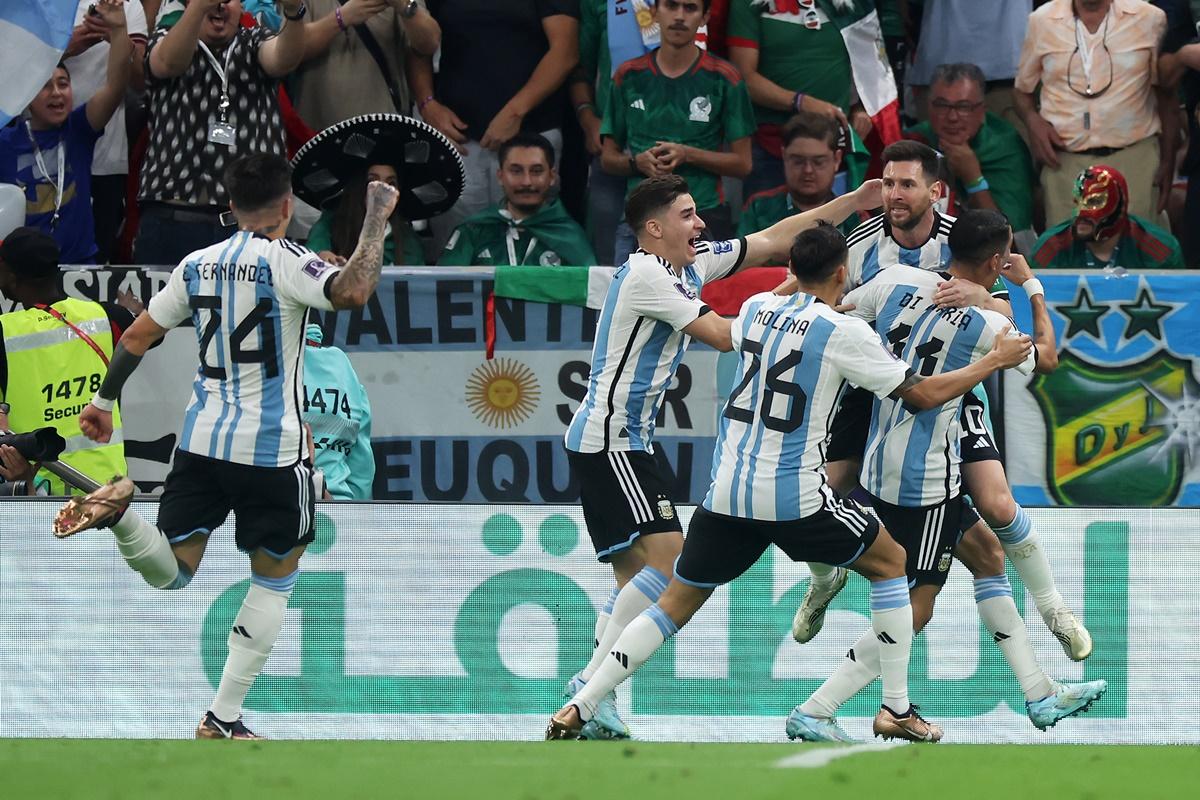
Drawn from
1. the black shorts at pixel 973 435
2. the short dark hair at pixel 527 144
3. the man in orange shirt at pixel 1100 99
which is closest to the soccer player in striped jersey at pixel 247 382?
the black shorts at pixel 973 435

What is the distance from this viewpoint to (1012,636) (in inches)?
311

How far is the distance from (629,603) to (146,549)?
1870mm

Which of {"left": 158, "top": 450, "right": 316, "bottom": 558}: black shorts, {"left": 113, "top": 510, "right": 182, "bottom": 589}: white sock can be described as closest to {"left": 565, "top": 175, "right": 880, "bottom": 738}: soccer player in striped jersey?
{"left": 158, "top": 450, "right": 316, "bottom": 558}: black shorts

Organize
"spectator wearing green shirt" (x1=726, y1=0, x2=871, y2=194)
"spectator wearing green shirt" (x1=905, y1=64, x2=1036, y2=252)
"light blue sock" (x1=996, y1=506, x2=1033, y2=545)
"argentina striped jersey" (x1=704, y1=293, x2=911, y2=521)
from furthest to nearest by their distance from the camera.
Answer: "spectator wearing green shirt" (x1=726, y1=0, x2=871, y2=194) < "spectator wearing green shirt" (x1=905, y1=64, x2=1036, y2=252) < "light blue sock" (x1=996, y1=506, x2=1033, y2=545) < "argentina striped jersey" (x1=704, y1=293, x2=911, y2=521)

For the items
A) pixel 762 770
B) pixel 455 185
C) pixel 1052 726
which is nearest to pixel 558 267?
pixel 455 185

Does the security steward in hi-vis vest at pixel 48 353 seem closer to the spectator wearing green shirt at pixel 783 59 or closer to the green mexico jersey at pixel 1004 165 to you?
the spectator wearing green shirt at pixel 783 59

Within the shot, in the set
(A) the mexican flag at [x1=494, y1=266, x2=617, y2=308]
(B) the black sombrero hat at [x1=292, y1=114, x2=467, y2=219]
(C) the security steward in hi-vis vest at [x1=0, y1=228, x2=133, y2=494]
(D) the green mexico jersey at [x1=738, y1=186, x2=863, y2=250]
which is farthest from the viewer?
(D) the green mexico jersey at [x1=738, y1=186, x2=863, y2=250]

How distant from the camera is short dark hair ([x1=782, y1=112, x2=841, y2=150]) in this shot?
10.2 meters

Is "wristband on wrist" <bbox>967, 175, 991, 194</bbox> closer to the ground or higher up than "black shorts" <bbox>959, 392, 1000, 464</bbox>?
closer to the ground

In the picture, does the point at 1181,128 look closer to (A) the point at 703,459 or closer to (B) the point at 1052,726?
(A) the point at 703,459

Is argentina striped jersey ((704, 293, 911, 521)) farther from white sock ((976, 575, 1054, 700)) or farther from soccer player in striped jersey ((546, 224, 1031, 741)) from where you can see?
white sock ((976, 575, 1054, 700))

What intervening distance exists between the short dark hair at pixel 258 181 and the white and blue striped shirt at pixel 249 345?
126mm

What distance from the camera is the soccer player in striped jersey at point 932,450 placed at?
24.7ft

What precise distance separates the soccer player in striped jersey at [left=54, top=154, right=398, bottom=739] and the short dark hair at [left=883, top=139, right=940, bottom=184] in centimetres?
211
